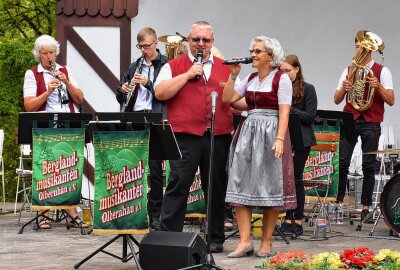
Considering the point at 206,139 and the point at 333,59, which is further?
the point at 333,59

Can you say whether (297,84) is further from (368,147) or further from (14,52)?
(14,52)

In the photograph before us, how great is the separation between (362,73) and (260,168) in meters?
3.34

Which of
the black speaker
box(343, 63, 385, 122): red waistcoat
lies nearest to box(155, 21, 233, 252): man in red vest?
the black speaker

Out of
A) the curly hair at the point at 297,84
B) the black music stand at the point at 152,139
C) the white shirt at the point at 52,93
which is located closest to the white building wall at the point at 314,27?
the white shirt at the point at 52,93

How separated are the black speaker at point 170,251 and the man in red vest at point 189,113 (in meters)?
1.11

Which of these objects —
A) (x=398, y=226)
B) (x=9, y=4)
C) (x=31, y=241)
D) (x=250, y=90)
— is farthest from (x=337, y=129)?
(x=9, y=4)

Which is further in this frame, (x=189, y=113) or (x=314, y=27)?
(x=314, y=27)

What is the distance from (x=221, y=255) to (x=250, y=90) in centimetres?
146

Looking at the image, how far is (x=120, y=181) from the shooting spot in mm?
7008

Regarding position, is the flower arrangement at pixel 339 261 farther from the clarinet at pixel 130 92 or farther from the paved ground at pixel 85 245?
the clarinet at pixel 130 92

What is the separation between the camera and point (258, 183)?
7805 mm

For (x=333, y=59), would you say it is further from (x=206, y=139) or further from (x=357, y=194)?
(x=206, y=139)

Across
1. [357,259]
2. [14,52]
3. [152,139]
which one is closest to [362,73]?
[152,139]

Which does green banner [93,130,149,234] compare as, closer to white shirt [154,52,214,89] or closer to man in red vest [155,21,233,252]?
man in red vest [155,21,233,252]
